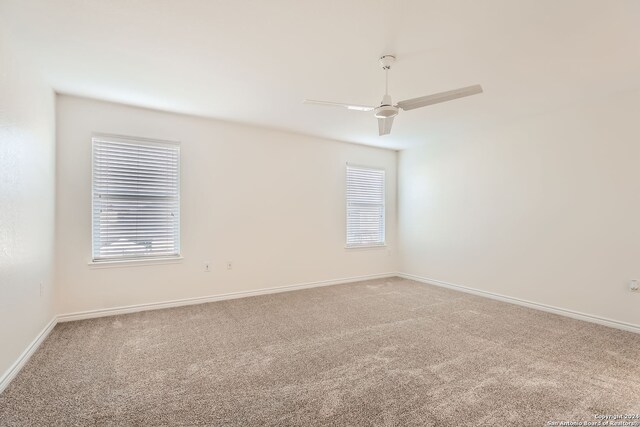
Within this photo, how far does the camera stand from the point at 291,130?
15.7 ft

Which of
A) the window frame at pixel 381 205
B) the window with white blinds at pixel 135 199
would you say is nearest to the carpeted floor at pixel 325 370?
the window with white blinds at pixel 135 199

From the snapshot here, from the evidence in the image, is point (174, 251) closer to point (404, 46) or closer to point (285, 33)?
point (285, 33)

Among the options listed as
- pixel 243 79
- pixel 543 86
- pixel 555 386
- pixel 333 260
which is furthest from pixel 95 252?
pixel 543 86

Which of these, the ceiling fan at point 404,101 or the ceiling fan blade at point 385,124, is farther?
the ceiling fan blade at point 385,124

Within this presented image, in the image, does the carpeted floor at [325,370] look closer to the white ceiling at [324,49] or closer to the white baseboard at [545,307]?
the white baseboard at [545,307]

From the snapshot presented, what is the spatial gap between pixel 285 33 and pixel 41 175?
8.79 ft

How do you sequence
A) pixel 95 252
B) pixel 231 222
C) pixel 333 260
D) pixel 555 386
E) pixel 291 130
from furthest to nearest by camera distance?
pixel 333 260 → pixel 291 130 → pixel 231 222 → pixel 95 252 → pixel 555 386

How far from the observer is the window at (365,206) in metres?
5.60

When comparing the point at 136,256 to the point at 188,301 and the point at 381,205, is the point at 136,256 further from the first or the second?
the point at 381,205

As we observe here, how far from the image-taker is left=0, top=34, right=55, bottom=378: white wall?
217 cm

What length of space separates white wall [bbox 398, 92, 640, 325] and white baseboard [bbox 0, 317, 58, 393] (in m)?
5.25

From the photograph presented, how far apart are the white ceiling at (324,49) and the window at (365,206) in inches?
83.3

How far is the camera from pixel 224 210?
436 cm

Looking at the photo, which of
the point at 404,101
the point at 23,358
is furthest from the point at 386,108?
the point at 23,358
